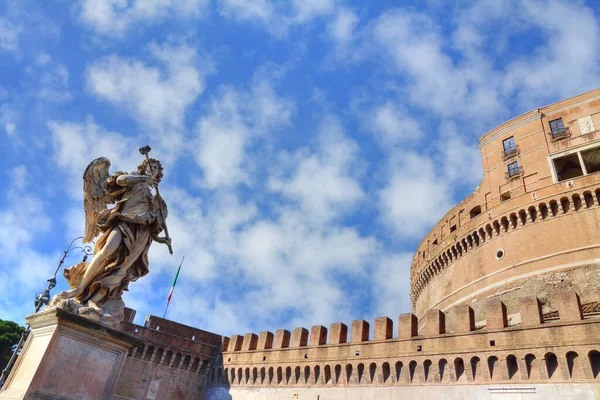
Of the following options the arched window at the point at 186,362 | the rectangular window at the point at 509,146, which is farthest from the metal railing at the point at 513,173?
the arched window at the point at 186,362

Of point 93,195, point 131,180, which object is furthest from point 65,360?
point 131,180

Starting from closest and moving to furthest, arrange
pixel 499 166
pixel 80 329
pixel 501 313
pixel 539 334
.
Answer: pixel 80 329 < pixel 539 334 < pixel 501 313 < pixel 499 166

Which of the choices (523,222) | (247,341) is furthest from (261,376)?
(523,222)

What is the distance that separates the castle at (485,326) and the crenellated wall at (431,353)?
0.05 m

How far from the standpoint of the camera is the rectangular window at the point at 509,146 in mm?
27409

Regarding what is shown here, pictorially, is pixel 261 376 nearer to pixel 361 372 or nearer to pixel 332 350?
pixel 332 350

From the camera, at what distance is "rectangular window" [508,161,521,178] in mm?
26267

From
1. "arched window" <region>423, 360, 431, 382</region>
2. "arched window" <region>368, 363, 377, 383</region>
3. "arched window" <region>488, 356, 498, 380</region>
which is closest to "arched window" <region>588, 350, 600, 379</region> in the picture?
"arched window" <region>488, 356, 498, 380</region>

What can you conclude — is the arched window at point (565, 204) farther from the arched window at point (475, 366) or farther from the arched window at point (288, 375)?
the arched window at point (288, 375)

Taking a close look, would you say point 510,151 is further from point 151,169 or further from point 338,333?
point 151,169

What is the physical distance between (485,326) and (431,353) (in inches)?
90.5

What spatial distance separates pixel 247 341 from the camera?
25.1 m

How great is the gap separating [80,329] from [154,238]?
1660 millimetres

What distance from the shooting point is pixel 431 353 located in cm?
1673
